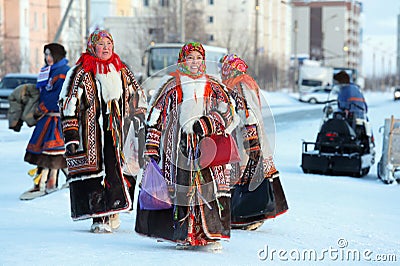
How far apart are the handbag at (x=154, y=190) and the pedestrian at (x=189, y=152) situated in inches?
1.5

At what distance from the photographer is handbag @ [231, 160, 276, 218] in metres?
8.71

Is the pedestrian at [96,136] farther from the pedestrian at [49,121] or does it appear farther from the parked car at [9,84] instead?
the parked car at [9,84]

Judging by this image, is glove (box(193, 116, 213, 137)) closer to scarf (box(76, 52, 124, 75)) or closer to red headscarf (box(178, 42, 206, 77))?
red headscarf (box(178, 42, 206, 77))

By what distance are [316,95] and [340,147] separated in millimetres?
43511

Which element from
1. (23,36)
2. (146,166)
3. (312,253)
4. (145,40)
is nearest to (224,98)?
(146,166)

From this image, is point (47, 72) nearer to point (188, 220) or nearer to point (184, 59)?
point (184, 59)

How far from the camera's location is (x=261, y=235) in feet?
27.7

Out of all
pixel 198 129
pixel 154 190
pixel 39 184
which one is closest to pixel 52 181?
pixel 39 184

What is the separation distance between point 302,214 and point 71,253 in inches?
160

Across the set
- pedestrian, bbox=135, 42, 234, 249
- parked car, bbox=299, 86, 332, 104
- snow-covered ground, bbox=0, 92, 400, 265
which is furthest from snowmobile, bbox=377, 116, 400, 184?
parked car, bbox=299, 86, 332, 104

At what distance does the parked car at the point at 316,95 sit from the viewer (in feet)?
187

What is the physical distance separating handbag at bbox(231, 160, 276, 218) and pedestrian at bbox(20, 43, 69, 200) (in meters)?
3.04

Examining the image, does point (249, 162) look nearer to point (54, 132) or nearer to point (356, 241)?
point (356, 241)

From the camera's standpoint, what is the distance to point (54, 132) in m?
11.0
